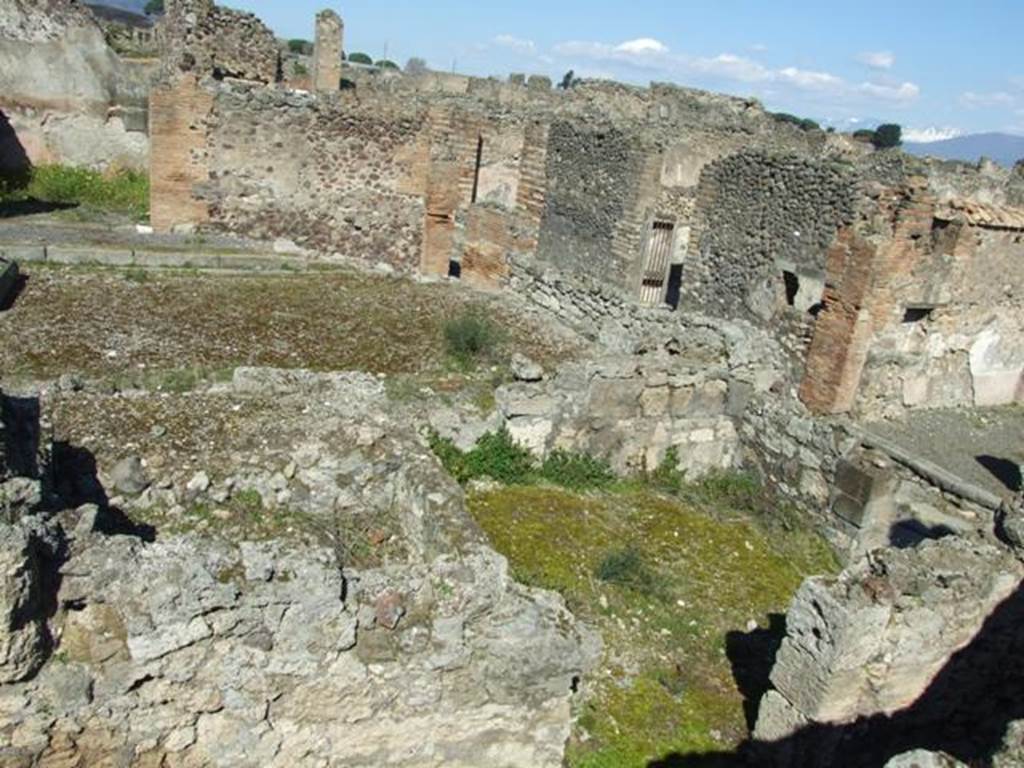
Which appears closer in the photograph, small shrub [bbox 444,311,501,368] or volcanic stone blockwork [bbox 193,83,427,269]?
small shrub [bbox 444,311,501,368]

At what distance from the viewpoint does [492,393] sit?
9.07 meters

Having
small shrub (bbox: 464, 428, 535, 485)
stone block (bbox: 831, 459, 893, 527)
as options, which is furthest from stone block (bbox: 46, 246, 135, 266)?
stone block (bbox: 831, 459, 893, 527)

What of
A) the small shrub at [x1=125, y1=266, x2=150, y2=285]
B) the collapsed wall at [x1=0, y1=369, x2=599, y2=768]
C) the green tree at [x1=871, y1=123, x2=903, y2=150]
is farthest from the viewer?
the green tree at [x1=871, y1=123, x2=903, y2=150]

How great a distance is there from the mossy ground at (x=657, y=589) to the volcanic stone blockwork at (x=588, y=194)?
7.96 metres

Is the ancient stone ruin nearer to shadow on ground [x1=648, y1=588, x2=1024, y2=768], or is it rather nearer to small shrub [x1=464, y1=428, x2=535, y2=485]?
shadow on ground [x1=648, y1=588, x2=1024, y2=768]

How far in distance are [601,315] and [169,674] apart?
26.4ft

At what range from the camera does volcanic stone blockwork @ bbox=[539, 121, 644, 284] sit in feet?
53.0

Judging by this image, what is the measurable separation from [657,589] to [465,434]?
2.39 meters

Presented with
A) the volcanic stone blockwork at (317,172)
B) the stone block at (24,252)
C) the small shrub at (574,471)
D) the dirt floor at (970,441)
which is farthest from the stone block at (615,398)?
the stone block at (24,252)

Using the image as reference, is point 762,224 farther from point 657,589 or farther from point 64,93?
point 64,93

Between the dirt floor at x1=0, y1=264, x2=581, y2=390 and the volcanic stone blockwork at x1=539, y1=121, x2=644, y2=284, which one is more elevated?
the volcanic stone blockwork at x1=539, y1=121, x2=644, y2=284

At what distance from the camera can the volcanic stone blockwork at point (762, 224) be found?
1305cm

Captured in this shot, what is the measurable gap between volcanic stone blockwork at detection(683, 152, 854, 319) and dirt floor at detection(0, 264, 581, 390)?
4307mm

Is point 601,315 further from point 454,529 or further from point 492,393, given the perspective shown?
point 454,529
